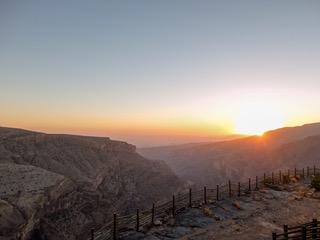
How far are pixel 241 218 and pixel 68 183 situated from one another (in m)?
55.9

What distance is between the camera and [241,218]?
26.7 m

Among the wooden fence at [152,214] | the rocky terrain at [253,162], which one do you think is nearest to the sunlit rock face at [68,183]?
the rocky terrain at [253,162]

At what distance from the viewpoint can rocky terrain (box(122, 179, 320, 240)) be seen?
22.2 meters

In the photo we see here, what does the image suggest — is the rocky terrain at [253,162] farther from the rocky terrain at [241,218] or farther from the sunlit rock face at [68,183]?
the rocky terrain at [241,218]

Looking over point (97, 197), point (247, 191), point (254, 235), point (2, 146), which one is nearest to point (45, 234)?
point (97, 197)

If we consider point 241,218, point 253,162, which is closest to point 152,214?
point 241,218

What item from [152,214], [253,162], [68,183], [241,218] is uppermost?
[152,214]

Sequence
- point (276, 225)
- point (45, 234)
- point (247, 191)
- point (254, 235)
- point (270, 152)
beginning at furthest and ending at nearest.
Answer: point (270, 152) → point (45, 234) → point (247, 191) → point (276, 225) → point (254, 235)

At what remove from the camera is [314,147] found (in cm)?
14188

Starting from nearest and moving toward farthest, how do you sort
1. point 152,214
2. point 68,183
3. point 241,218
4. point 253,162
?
1. point 152,214
2. point 241,218
3. point 68,183
4. point 253,162

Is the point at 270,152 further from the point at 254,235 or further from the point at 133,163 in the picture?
the point at 254,235

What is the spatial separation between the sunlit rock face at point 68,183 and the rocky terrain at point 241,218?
120 feet

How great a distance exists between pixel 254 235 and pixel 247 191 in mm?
14811

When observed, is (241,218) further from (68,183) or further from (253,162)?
(253,162)
